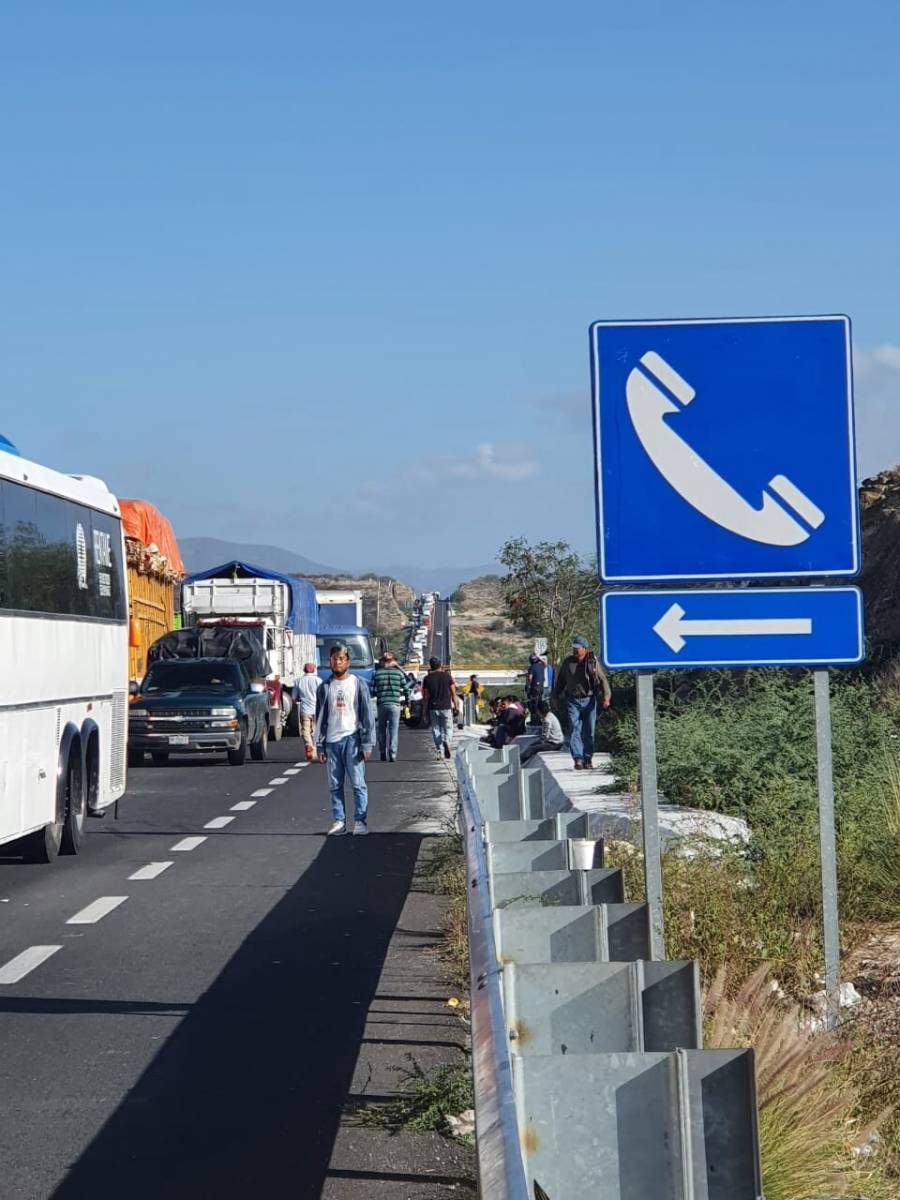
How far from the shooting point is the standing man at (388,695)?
31578 mm

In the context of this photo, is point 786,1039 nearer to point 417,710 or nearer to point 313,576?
point 417,710

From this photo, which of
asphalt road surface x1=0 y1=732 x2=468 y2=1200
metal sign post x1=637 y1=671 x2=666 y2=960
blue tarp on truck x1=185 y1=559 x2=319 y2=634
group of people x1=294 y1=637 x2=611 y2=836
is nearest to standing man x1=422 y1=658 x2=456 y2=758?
group of people x1=294 y1=637 x2=611 y2=836

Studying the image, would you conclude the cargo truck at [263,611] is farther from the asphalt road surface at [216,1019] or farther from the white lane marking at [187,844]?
the asphalt road surface at [216,1019]

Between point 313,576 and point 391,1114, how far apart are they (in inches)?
5298

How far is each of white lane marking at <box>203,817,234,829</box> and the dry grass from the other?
45.1 ft

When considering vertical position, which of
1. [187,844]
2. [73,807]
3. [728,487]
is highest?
[728,487]

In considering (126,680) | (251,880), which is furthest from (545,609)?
(251,880)

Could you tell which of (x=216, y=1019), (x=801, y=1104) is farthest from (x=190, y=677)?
(x=801, y=1104)

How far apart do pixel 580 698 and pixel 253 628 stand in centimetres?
1667

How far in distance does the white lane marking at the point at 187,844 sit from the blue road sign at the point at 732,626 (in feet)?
34.4

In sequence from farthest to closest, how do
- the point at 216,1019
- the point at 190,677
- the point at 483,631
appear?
the point at 483,631 → the point at 190,677 → the point at 216,1019

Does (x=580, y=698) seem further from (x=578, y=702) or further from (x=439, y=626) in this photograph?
(x=439, y=626)

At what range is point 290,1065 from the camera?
7.84 meters

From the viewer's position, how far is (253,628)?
41.0m
